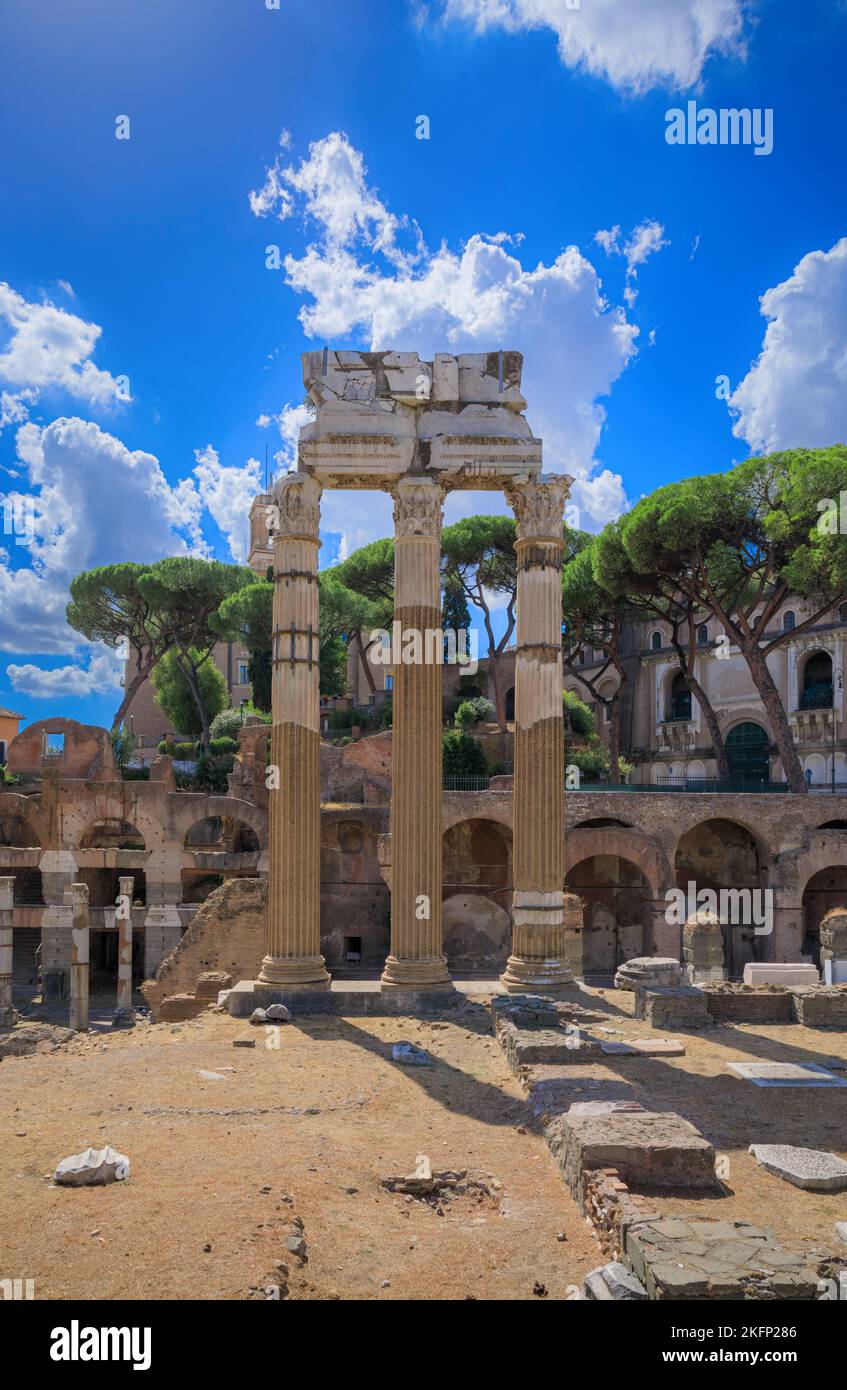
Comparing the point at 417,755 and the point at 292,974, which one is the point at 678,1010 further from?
the point at 292,974

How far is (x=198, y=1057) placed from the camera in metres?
10.0

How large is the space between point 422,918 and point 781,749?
666 inches

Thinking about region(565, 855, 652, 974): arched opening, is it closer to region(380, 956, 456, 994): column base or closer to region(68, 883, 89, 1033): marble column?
region(68, 883, 89, 1033): marble column

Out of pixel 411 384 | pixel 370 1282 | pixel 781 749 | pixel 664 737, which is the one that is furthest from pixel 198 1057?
pixel 664 737

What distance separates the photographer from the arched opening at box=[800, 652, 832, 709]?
32.3 metres

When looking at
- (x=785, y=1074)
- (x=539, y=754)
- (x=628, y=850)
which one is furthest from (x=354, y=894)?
(x=785, y=1074)

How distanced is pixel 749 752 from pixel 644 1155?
29.7 m

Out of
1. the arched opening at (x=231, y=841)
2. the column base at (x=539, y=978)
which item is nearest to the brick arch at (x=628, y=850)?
the arched opening at (x=231, y=841)

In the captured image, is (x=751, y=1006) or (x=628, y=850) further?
(x=628, y=850)

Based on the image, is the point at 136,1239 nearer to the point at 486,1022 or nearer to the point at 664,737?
the point at 486,1022

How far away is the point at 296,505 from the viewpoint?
1230cm

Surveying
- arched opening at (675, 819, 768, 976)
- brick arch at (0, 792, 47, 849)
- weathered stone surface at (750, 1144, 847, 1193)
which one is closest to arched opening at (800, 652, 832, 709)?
arched opening at (675, 819, 768, 976)

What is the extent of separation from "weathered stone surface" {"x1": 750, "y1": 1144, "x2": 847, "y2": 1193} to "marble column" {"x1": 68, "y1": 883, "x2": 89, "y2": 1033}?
42.3 ft

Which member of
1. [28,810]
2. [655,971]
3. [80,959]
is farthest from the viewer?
[28,810]
